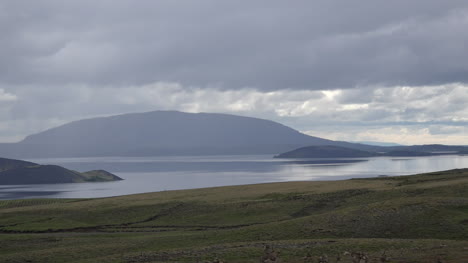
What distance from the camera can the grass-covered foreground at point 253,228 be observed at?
37875 millimetres

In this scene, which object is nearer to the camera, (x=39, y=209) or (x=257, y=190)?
(x=39, y=209)

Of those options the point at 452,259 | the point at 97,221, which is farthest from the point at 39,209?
the point at 452,259

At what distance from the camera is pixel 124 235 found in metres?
57.7

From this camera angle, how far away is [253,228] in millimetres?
52094

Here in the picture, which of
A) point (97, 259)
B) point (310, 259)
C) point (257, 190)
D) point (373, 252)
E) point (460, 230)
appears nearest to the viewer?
point (310, 259)

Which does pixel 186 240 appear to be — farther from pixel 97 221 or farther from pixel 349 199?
pixel 349 199

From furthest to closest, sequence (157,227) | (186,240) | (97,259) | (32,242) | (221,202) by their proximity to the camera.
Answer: (221,202), (157,227), (32,242), (186,240), (97,259)

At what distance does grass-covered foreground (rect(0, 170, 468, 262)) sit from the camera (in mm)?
37875

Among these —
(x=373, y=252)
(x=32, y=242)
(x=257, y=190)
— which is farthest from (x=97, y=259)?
(x=257, y=190)

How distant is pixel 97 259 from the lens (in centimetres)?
4081

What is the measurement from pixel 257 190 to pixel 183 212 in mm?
26322

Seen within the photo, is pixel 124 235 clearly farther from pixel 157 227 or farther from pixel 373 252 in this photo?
pixel 373 252

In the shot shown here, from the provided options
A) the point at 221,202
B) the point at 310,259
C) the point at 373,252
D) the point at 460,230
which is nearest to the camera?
the point at 310,259

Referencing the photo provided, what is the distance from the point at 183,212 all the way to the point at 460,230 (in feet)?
131
